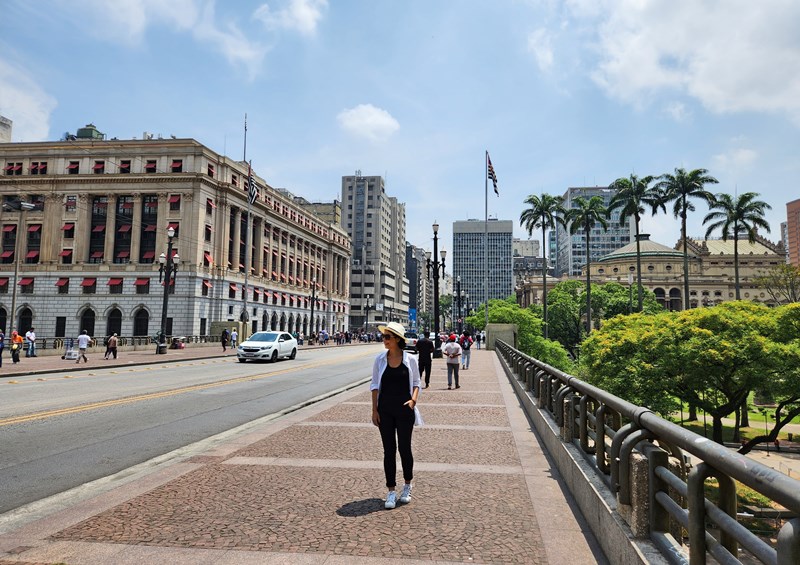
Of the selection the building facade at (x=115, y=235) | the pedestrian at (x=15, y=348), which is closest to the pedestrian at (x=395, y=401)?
the pedestrian at (x=15, y=348)

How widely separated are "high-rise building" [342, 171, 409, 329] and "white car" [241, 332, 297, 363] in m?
93.6

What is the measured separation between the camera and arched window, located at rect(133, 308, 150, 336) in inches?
2256

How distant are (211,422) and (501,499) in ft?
22.7

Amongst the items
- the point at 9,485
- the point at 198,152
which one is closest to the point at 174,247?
the point at 198,152

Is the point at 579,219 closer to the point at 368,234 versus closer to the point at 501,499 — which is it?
the point at 501,499

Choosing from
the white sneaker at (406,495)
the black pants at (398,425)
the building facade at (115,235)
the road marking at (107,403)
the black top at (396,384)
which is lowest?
the road marking at (107,403)

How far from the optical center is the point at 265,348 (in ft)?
94.6

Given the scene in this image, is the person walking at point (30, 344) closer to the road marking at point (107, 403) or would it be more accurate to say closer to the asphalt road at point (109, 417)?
the asphalt road at point (109, 417)

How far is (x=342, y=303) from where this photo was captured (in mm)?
107375

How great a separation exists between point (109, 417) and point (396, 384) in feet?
26.8

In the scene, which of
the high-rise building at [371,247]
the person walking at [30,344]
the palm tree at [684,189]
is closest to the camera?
the person walking at [30,344]

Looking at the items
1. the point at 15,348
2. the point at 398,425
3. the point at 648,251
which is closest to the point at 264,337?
the point at 15,348

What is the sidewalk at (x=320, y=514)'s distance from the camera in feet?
13.4

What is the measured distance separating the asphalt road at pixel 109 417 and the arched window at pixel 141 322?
40.2 meters
